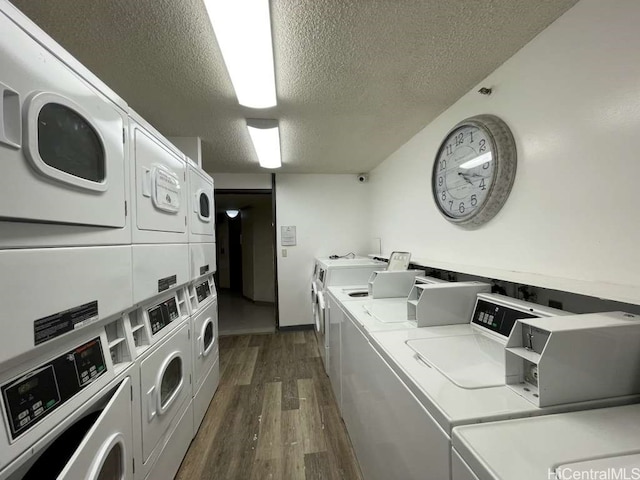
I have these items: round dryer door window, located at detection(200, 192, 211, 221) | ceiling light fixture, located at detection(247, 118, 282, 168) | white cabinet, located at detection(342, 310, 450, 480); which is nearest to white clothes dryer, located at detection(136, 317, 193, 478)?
round dryer door window, located at detection(200, 192, 211, 221)

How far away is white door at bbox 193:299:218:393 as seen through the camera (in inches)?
73.3

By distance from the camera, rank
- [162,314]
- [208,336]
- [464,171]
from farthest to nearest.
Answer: [208,336] < [464,171] < [162,314]

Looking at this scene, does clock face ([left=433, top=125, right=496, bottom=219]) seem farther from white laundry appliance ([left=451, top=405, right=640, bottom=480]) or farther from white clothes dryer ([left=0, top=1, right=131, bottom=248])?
white clothes dryer ([left=0, top=1, right=131, bottom=248])

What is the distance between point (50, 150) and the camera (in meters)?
0.71

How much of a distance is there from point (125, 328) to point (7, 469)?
0.53 meters

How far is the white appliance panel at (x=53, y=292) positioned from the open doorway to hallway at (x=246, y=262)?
2.99m

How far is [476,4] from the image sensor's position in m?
1.07

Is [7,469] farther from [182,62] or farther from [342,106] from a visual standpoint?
[342,106]

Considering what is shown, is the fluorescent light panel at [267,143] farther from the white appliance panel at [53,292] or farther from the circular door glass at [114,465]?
the circular door glass at [114,465]

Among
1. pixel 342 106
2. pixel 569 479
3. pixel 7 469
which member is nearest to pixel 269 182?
pixel 342 106

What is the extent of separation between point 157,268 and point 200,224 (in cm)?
80

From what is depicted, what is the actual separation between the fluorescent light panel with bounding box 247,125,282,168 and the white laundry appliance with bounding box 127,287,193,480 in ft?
4.55

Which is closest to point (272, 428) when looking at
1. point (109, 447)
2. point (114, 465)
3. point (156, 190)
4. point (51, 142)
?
point (114, 465)

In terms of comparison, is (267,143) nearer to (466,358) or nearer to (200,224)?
(200,224)
